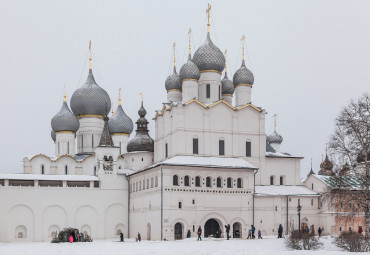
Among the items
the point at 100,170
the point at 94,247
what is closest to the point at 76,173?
the point at 100,170

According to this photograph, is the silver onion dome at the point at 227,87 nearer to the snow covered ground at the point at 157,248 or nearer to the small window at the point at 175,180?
the small window at the point at 175,180

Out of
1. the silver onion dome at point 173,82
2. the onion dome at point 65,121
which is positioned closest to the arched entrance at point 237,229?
the silver onion dome at point 173,82

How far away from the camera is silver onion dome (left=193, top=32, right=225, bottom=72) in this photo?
5450 cm

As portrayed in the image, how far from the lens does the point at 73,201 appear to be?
5425 centimetres

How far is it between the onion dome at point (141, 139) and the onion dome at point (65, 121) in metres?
5.89

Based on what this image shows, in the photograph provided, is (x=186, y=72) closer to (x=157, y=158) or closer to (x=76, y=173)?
(x=157, y=158)

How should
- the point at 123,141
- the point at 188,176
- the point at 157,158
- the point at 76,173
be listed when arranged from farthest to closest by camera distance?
the point at 123,141 → the point at 76,173 → the point at 157,158 → the point at 188,176

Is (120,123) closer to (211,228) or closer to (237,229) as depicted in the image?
(211,228)

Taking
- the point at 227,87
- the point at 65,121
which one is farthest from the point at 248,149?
the point at 65,121

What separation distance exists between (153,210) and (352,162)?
16.3m

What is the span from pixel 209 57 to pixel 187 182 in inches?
452

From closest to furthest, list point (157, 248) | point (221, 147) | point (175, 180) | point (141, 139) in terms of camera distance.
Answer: point (157, 248) → point (175, 180) → point (221, 147) → point (141, 139)

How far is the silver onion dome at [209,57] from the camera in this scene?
54.5m

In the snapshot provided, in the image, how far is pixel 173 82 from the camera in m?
56.5
